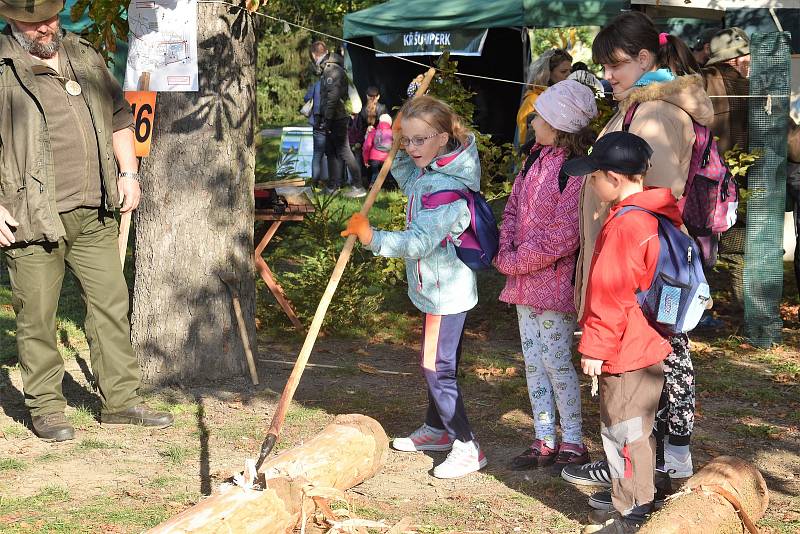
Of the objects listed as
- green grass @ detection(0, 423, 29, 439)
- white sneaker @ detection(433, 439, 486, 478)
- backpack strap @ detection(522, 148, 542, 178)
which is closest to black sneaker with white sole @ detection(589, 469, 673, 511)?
white sneaker @ detection(433, 439, 486, 478)

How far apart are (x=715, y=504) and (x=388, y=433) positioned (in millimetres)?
1983

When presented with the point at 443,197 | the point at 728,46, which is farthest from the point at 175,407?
the point at 728,46

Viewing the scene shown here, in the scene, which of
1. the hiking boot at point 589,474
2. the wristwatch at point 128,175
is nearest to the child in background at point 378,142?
the wristwatch at point 128,175

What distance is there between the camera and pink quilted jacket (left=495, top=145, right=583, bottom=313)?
4461 mm

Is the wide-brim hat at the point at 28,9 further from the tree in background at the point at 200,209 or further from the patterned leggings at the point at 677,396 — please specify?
the patterned leggings at the point at 677,396

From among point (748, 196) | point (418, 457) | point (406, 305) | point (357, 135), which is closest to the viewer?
point (418, 457)

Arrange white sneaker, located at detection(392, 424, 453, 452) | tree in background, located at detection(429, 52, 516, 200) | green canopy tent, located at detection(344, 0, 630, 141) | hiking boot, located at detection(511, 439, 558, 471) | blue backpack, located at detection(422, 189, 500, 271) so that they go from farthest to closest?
green canopy tent, located at detection(344, 0, 630, 141) < tree in background, located at detection(429, 52, 516, 200) < white sneaker, located at detection(392, 424, 453, 452) < hiking boot, located at detection(511, 439, 558, 471) < blue backpack, located at detection(422, 189, 500, 271)

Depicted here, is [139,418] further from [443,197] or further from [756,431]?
[756,431]

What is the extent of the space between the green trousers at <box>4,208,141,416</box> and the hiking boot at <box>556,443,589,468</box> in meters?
2.25

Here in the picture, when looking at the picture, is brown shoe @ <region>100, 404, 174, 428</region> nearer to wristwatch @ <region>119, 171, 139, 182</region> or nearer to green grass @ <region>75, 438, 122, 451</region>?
green grass @ <region>75, 438, 122, 451</region>

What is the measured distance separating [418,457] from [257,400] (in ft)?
4.26

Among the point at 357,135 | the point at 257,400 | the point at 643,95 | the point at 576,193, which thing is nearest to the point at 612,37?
the point at 643,95

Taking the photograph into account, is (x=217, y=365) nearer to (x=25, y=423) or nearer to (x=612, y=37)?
(x=25, y=423)

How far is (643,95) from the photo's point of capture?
4.15 metres
